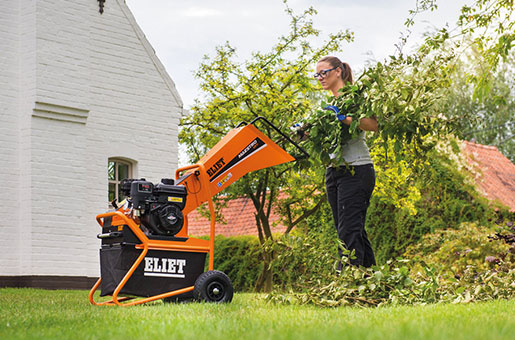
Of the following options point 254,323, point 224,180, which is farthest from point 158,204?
point 254,323

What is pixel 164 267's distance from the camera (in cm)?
563

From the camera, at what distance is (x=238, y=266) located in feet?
52.4

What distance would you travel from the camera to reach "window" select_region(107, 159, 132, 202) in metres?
13.1

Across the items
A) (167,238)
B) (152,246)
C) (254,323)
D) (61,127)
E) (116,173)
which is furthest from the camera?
(116,173)

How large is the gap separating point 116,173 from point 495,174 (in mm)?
12483

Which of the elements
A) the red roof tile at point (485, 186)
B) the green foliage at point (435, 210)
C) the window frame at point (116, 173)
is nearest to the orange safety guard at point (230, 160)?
the window frame at point (116, 173)

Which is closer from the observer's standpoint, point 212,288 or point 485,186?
point 212,288

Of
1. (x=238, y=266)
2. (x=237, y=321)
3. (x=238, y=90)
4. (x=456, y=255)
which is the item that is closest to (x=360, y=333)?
(x=237, y=321)

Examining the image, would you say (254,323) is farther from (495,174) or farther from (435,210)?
(495,174)

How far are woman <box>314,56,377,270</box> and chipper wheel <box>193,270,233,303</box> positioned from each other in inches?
43.6

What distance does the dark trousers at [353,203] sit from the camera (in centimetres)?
595

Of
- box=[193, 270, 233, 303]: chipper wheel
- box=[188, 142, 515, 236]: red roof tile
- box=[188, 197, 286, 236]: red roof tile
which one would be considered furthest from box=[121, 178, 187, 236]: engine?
box=[188, 197, 286, 236]: red roof tile

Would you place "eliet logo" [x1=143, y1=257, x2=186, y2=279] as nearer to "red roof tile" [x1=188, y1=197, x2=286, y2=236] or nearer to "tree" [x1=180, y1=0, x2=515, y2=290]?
"tree" [x1=180, y1=0, x2=515, y2=290]

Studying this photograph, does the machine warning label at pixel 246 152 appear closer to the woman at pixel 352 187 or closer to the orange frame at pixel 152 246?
the orange frame at pixel 152 246
